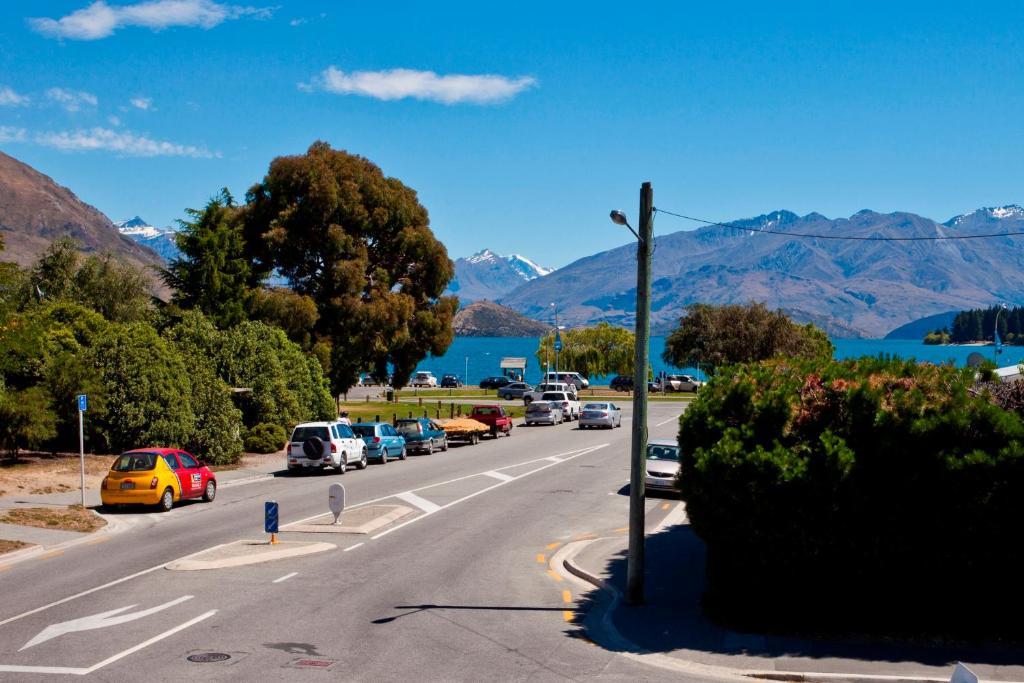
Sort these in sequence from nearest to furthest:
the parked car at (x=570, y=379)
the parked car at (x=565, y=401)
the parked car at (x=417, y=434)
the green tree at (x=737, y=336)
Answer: the parked car at (x=417, y=434) < the parked car at (x=565, y=401) < the green tree at (x=737, y=336) < the parked car at (x=570, y=379)

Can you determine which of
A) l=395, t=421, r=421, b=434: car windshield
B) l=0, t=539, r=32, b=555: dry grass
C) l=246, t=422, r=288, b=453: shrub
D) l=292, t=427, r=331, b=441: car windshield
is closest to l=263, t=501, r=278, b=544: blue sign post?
l=0, t=539, r=32, b=555: dry grass

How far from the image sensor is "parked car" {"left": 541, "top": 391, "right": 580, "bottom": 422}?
66438mm

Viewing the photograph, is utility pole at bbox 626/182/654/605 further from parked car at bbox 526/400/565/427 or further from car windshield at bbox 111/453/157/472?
parked car at bbox 526/400/565/427

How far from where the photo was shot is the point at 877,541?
1348 cm

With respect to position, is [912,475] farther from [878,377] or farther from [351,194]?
[351,194]

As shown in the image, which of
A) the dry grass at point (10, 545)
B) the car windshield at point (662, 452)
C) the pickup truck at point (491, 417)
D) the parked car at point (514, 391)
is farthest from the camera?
the parked car at point (514, 391)

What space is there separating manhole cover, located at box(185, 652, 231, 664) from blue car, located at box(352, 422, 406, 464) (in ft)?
87.0

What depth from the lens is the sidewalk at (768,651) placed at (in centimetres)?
1242

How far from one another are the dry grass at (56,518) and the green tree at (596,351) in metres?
90.0

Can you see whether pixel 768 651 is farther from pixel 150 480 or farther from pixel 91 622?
pixel 150 480

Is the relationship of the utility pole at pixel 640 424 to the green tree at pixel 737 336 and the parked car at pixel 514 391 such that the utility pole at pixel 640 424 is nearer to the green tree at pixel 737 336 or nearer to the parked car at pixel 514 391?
the parked car at pixel 514 391

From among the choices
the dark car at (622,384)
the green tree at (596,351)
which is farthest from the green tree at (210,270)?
the green tree at (596,351)

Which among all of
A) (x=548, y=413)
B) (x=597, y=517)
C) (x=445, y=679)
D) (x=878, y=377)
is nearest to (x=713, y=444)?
(x=878, y=377)

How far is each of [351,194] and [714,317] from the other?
55.6 meters
